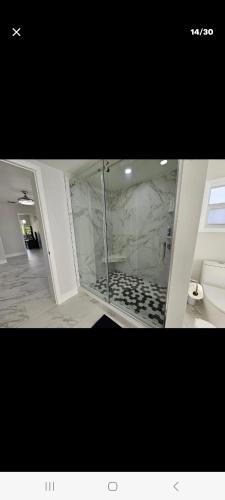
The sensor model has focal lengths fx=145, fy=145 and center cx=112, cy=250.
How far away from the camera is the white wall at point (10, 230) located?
15.4ft

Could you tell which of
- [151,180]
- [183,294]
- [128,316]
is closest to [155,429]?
[183,294]

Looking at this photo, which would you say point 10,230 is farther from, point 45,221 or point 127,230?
point 127,230

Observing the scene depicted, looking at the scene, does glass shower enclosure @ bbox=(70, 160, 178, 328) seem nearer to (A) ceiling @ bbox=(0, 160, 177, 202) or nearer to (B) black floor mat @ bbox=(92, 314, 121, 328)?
(A) ceiling @ bbox=(0, 160, 177, 202)

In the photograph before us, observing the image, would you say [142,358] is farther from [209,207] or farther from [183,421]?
[209,207]

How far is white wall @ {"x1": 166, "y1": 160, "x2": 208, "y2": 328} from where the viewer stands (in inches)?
32.4

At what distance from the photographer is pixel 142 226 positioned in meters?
2.58

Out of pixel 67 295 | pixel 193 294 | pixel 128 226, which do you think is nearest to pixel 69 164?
pixel 128 226

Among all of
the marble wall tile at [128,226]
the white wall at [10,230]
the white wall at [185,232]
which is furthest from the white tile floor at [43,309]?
the white wall at [10,230]

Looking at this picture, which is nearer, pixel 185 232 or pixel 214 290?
pixel 185 232

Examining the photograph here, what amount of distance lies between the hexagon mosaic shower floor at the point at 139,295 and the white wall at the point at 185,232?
0.48 m

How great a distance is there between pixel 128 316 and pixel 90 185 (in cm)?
191

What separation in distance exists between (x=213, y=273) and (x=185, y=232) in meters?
1.25
